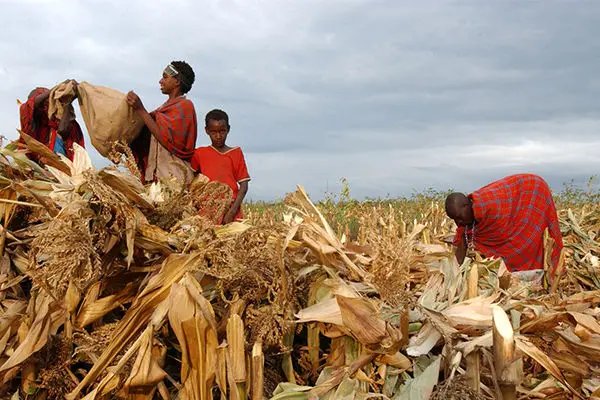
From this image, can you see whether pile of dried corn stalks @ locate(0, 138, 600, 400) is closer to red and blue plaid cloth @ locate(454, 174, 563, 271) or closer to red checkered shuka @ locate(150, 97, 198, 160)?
red checkered shuka @ locate(150, 97, 198, 160)

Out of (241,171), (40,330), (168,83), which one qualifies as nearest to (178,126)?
(168,83)

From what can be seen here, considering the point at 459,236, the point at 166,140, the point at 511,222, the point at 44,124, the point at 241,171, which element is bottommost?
the point at 459,236

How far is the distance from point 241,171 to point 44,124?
55.8 inches

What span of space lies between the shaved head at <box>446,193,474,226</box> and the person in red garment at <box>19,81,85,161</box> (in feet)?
8.75

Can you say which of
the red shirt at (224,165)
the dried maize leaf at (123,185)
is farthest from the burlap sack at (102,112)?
the dried maize leaf at (123,185)

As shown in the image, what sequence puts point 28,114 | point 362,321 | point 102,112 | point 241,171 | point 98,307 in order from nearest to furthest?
1. point 362,321
2. point 98,307
3. point 102,112
4. point 28,114
5. point 241,171

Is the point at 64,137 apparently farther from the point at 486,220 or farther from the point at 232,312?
the point at 486,220

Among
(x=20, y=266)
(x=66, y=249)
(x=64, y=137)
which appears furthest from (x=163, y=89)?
(x=66, y=249)

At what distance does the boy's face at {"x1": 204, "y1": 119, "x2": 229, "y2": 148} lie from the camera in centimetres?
445

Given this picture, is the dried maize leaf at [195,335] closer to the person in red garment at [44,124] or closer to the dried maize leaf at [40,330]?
the dried maize leaf at [40,330]

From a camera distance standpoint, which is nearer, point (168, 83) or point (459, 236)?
point (168, 83)

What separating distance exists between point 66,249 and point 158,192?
409mm

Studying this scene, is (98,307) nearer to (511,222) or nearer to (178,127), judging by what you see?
(178,127)

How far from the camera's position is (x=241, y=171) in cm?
448
